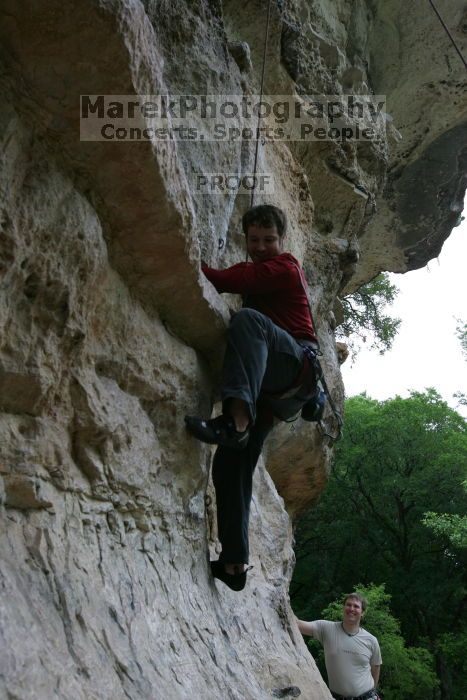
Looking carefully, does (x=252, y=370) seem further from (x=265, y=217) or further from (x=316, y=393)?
(x=265, y=217)

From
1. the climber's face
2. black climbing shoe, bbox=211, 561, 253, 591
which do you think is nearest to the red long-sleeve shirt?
the climber's face

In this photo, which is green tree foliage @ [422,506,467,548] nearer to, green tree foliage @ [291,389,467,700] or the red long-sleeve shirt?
green tree foliage @ [291,389,467,700]

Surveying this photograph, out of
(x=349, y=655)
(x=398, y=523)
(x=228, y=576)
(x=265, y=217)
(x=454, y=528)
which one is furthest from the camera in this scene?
(x=398, y=523)

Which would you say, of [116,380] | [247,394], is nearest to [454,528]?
[247,394]

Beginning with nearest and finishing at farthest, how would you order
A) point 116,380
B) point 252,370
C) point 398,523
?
1. point 116,380
2. point 252,370
3. point 398,523

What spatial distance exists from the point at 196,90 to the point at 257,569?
9.78ft

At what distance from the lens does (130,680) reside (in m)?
2.36

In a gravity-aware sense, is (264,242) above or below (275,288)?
above

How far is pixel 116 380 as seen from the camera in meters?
3.03

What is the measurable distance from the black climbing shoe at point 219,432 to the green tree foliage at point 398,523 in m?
13.0

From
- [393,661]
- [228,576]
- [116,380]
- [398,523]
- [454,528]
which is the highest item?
[398,523]

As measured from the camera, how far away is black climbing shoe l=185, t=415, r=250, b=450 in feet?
10.4

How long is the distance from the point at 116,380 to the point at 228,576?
4.04ft

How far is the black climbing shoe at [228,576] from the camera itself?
11.5 ft
